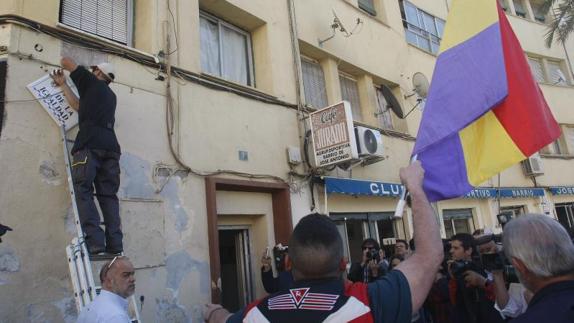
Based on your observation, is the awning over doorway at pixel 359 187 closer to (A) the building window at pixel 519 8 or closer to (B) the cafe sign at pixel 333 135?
(B) the cafe sign at pixel 333 135

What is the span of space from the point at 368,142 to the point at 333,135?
99 centimetres

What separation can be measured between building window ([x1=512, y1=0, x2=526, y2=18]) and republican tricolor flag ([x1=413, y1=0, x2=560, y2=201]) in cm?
1762

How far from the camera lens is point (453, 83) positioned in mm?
3193

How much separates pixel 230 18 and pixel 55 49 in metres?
3.44

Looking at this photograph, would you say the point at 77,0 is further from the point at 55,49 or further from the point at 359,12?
the point at 359,12

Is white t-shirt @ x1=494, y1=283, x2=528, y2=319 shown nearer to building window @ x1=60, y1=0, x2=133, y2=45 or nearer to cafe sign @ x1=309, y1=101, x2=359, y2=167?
cafe sign @ x1=309, y1=101, x2=359, y2=167

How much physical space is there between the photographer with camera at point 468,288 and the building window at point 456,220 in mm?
7074

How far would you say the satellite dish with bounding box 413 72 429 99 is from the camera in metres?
10.8

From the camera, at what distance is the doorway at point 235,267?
644cm

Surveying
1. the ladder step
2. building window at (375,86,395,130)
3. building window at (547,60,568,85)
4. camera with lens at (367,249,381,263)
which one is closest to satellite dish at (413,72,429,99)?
building window at (375,86,395,130)

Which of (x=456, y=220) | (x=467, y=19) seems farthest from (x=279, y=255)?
(x=456, y=220)

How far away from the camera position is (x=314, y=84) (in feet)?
29.4

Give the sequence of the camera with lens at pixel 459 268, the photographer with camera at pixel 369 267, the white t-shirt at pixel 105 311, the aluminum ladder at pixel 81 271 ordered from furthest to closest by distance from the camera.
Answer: the photographer with camera at pixel 369 267, the camera with lens at pixel 459 268, the aluminum ladder at pixel 81 271, the white t-shirt at pixel 105 311

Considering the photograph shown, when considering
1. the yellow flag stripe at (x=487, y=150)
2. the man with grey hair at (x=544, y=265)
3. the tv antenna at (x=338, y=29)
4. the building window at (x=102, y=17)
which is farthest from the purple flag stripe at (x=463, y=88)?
the tv antenna at (x=338, y=29)
